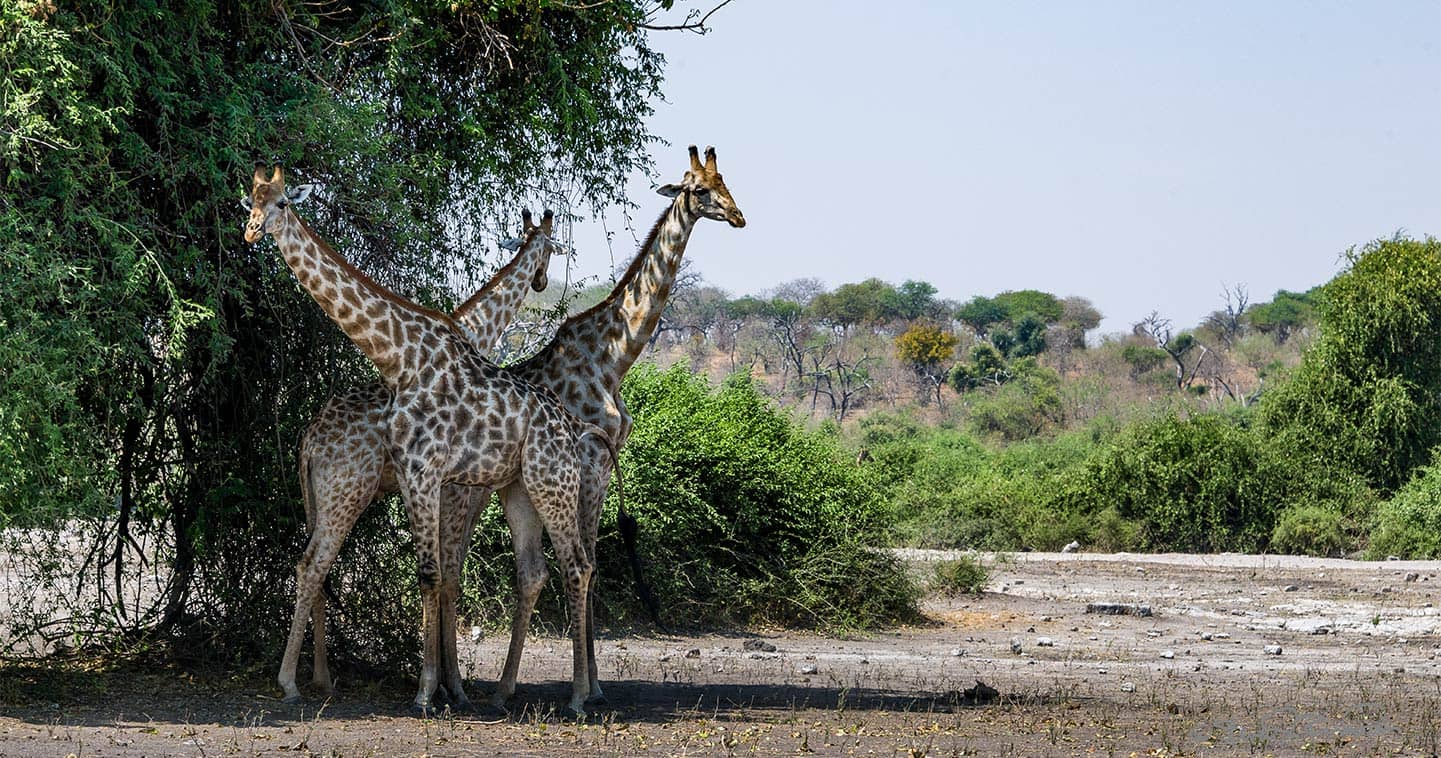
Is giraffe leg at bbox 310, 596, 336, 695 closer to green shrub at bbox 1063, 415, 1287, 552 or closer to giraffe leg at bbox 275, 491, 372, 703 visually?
giraffe leg at bbox 275, 491, 372, 703

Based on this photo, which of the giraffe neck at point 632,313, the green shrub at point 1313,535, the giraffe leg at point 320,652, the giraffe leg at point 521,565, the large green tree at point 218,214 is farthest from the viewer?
the green shrub at point 1313,535

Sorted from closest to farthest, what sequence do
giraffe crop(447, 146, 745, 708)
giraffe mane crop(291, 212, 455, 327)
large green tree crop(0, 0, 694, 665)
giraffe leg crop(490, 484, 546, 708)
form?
1. large green tree crop(0, 0, 694, 665)
2. giraffe mane crop(291, 212, 455, 327)
3. giraffe leg crop(490, 484, 546, 708)
4. giraffe crop(447, 146, 745, 708)

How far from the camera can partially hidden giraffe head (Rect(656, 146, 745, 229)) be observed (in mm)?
9859

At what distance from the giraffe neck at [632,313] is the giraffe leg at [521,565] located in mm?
1068

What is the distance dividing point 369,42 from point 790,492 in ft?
23.7

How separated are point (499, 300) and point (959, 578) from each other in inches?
386

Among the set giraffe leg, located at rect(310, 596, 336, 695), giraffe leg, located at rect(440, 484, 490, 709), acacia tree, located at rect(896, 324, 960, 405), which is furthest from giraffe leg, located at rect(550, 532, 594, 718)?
acacia tree, located at rect(896, 324, 960, 405)

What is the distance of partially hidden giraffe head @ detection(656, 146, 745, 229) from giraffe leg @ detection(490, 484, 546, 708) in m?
2.12

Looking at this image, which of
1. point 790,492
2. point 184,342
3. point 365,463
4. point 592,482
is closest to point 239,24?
point 184,342

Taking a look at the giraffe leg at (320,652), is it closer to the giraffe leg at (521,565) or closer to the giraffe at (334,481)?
the giraffe at (334,481)

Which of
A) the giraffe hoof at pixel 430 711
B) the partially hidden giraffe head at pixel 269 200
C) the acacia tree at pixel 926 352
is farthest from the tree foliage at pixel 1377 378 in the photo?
the acacia tree at pixel 926 352

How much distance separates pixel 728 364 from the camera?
7025 cm

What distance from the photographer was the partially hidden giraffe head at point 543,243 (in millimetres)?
10289

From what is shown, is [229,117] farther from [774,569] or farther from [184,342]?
[774,569]
